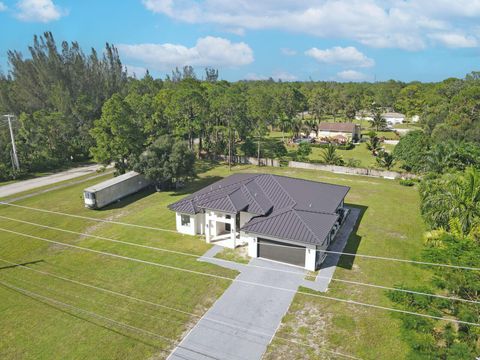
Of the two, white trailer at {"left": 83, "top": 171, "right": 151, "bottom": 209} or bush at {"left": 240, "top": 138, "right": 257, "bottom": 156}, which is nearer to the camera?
white trailer at {"left": 83, "top": 171, "right": 151, "bottom": 209}

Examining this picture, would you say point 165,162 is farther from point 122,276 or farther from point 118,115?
point 122,276

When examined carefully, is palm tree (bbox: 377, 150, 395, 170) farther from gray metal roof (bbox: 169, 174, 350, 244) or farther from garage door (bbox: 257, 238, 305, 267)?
garage door (bbox: 257, 238, 305, 267)

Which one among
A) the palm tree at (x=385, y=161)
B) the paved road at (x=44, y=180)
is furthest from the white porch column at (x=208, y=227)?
the palm tree at (x=385, y=161)

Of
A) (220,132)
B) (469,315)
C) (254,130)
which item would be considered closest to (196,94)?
(220,132)

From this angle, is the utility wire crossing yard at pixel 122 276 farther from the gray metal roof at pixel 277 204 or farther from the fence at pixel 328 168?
the fence at pixel 328 168

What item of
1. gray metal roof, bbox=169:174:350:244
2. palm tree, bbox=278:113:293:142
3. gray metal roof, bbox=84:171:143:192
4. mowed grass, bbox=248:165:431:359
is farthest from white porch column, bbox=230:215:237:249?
palm tree, bbox=278:113:293:142

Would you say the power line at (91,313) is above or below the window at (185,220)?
below
